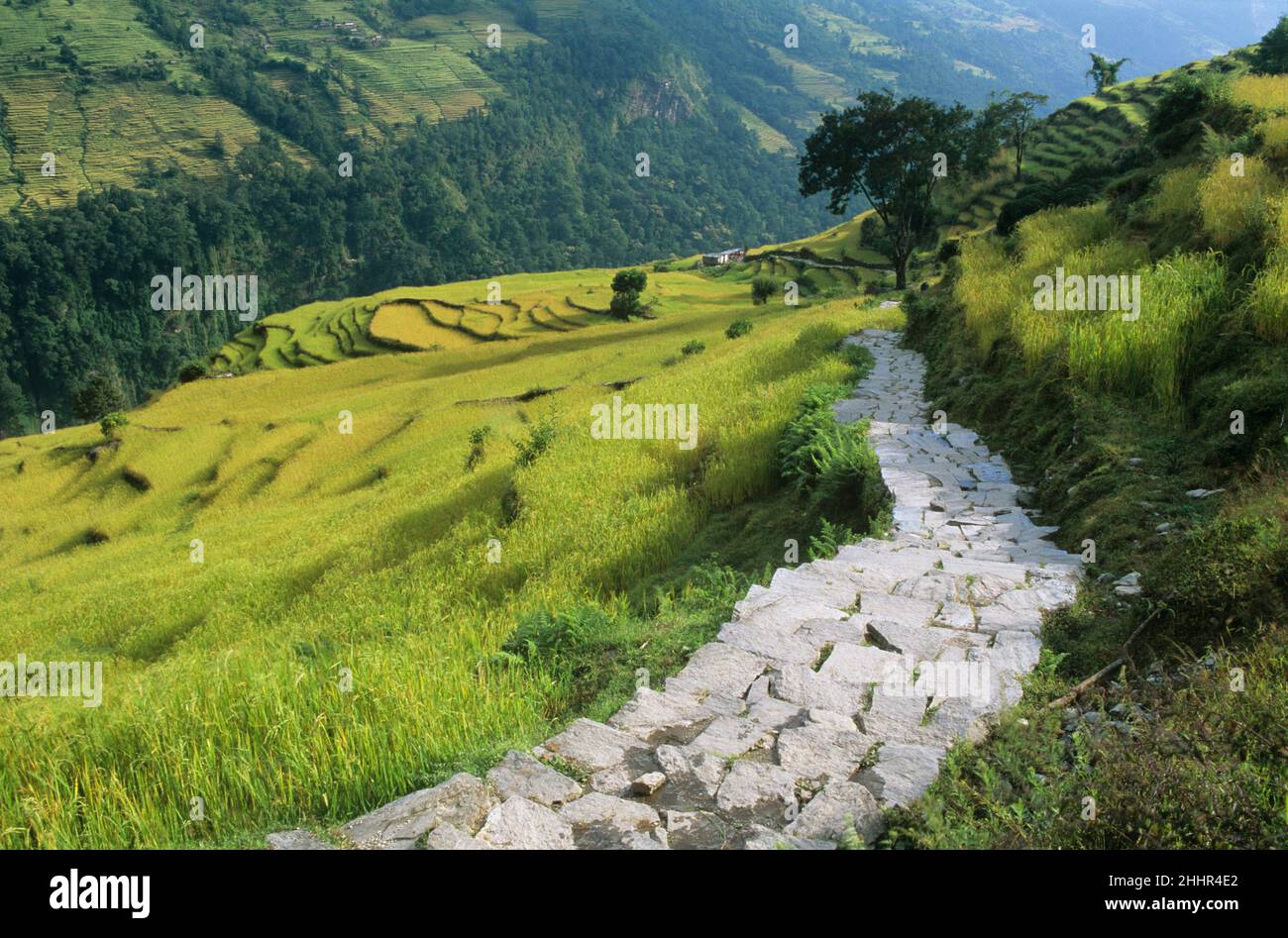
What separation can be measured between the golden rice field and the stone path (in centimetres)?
59

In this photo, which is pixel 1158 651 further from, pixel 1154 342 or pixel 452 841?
pixel 1154 342

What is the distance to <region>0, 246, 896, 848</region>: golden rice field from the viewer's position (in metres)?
4.17

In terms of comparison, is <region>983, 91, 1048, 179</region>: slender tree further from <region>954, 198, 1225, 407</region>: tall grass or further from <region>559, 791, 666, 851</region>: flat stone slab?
<region>559, 791, 666, 851</region>: flat stone slab

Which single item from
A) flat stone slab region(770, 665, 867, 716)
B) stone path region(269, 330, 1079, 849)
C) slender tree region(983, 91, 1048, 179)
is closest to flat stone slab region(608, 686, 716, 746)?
stone path region(269, 330, 1079, 849)

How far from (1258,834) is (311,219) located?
560 feet

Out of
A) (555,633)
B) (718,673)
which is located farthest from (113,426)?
(718,673)

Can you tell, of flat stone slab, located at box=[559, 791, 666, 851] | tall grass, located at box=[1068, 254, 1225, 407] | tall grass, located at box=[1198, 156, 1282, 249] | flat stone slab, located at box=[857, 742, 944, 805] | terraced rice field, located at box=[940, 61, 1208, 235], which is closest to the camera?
flat stone slab, located at box=[559, 791, 666, 851]

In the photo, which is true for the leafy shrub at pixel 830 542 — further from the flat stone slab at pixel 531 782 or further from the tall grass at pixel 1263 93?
the tall grass at pixel 1263 93

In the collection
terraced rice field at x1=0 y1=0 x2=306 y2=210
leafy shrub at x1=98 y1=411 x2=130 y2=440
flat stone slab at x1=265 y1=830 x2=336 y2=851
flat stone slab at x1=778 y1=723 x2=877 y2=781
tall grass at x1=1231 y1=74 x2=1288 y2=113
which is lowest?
leafy shrub at x1=98 y1=411 x2=130 y2=440

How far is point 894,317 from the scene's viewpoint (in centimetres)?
2222

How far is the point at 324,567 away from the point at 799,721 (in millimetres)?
11636
